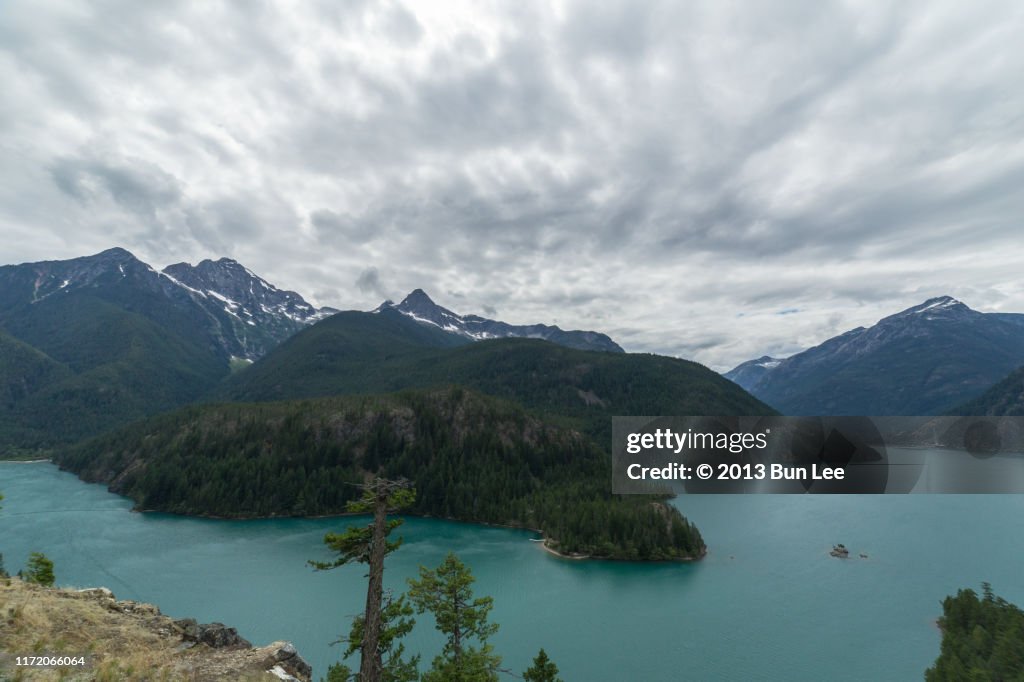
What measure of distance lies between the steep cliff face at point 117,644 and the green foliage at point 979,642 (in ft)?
236

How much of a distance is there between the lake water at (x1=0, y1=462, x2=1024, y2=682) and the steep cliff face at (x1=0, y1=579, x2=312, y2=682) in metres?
42.0

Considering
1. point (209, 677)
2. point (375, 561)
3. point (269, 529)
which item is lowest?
point (269, 529)

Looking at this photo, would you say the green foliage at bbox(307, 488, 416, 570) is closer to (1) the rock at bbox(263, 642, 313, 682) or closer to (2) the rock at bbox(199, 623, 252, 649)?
(1) the rock at bbox(263, 642, 313, 682)

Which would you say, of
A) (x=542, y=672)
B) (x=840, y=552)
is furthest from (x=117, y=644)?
(x=840, y=552)

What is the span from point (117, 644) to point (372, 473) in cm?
17214

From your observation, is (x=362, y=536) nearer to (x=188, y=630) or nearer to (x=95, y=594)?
(x=188, y=630)

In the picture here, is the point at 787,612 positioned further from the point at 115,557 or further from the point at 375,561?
the point at 115,557

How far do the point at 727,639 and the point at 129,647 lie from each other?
7653 cm

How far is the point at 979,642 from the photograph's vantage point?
60.3 meters

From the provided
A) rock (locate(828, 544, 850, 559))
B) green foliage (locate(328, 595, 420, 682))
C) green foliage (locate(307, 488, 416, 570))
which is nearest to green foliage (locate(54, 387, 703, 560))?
rock (locate(828, 544, 850, 559))

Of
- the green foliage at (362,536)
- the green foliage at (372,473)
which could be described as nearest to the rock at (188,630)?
the green foliage at (362,536)

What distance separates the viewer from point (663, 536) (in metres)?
114

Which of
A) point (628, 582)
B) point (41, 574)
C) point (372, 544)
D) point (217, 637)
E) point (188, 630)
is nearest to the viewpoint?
point (372, 544)

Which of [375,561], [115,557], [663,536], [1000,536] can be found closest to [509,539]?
Answer: [663,536]
